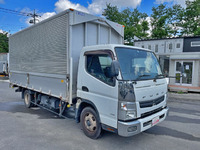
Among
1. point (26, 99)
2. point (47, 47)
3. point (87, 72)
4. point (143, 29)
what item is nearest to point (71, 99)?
point (87, 72)

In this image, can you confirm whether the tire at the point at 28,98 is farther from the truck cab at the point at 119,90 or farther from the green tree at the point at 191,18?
the green tree at the point at 191,18

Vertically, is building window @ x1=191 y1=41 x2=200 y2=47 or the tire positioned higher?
building window @ x1=191 y1=41 x2=200 y2=47

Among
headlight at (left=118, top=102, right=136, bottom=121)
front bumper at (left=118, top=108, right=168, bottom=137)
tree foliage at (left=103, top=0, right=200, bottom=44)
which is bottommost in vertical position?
front bumper at (left=118, top=108, right=168, bottom=137)

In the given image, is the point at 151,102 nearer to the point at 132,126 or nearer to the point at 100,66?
the point at 132,126

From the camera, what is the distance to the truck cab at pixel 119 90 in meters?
2.82

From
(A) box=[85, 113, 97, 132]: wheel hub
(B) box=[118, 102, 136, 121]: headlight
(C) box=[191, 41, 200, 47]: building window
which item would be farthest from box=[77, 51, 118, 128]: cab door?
(C) box=[191, 41, 200, 47]: building window

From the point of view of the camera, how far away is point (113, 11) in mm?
30359

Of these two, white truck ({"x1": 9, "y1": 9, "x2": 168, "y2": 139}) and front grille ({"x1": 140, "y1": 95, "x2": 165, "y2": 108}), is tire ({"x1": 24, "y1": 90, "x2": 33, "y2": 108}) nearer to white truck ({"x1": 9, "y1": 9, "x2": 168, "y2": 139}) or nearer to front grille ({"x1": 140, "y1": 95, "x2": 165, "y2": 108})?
white truck ({"x1": 9, "y1": 9, "x2": 168, "y2": 139})

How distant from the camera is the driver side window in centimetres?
313

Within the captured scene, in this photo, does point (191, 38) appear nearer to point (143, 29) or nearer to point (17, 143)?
point (143, 29)

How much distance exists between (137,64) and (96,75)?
1014 mm

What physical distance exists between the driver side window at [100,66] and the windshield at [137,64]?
294 millimetres

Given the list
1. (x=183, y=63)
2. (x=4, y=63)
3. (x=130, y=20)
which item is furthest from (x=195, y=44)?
(x=4, y=63)

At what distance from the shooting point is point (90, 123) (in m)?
3.62
